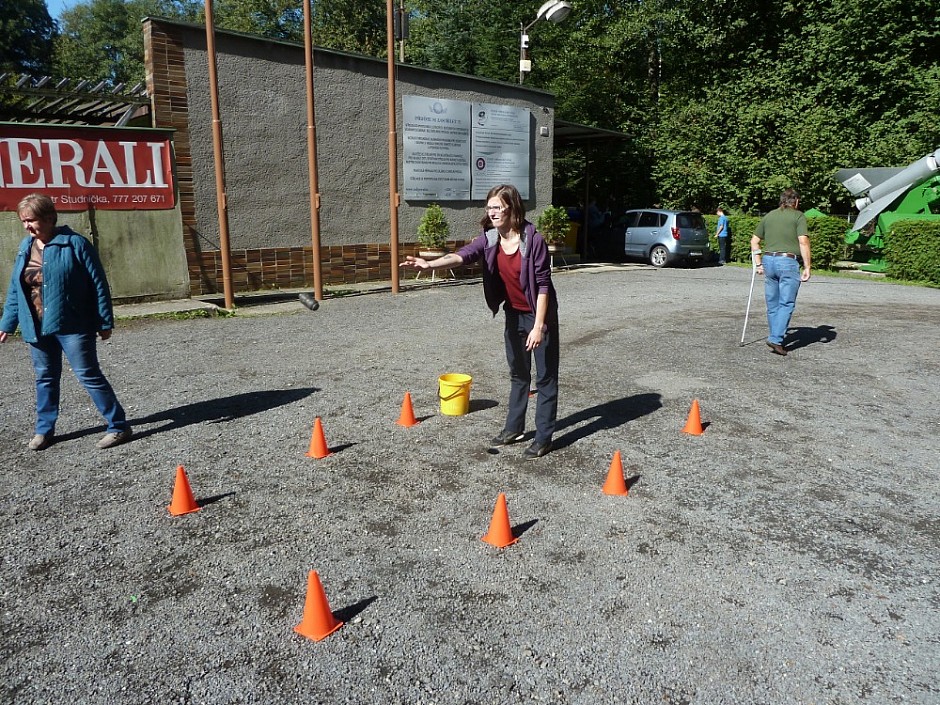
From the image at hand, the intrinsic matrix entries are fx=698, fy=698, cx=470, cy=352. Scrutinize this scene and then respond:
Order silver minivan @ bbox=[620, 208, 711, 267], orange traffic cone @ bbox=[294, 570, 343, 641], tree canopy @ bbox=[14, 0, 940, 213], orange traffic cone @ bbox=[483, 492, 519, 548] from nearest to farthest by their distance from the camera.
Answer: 1. orange traffic cone @ bbox=[294, 570, 343, 641]
2. orange traffic cone @ bbox=[483, 492, 519, 548]
3. silver minivan @ bbox=[620, 208, 711, 267]
4. tree canopy @ bbox=[14, 0, 940, 213]

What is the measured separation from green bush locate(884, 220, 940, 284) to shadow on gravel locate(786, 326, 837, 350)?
26.9 feet

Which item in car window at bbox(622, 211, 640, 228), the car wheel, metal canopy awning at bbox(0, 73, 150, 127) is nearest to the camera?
metal canopy awning at bbox(0, 73, 150, 127)

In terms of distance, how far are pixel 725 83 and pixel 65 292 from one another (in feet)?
85.0

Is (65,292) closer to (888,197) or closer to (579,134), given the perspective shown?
(579,134)

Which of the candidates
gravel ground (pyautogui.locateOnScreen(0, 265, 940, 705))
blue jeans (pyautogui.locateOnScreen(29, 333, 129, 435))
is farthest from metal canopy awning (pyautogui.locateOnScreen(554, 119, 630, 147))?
blue jeans (pyautogui.locateOnScreen(29, 333, 129, 435))

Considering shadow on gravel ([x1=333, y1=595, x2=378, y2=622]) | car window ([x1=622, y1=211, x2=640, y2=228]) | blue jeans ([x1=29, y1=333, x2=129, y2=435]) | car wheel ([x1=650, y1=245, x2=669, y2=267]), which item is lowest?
shadow on gravel ([x1=333, y1=595, x2=378, y2=622])

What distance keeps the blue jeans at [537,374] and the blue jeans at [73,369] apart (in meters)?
3.02

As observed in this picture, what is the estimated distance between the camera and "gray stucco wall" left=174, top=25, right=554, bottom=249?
1325 centimetres

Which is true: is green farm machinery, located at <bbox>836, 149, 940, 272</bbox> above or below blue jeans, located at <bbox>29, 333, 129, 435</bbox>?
above

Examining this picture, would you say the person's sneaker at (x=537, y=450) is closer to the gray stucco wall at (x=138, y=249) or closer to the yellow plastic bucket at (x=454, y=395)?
the yellow plastic bucket at (x=454, y=395)

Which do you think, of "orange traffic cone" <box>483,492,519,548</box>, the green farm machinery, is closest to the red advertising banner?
"orange traffic cone" <box>483,492,519,548</box>

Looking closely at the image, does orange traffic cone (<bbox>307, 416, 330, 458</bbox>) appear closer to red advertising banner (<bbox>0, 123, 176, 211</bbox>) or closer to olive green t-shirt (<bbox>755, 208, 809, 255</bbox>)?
olive green t-shirt (<bbox>755, 208, 809, 255</bbox>)

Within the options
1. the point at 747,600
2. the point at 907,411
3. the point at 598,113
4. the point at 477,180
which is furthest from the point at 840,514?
the point at 598,113

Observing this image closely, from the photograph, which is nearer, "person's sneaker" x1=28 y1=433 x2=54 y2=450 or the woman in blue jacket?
the woman in blue jacket
